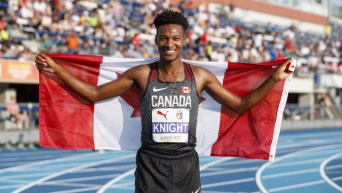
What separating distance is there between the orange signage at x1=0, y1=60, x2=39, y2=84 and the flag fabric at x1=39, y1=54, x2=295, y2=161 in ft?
37.1

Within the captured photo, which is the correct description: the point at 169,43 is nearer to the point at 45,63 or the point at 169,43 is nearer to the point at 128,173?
the point at 45,63

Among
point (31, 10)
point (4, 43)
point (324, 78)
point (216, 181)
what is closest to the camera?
point (216, 181)

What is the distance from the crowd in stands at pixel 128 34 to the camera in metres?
17.3

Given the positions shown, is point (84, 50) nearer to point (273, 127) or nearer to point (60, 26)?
point (60, 26)

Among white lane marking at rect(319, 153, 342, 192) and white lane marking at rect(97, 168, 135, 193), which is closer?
white lane marking at rect(97, 168, 135, 193)

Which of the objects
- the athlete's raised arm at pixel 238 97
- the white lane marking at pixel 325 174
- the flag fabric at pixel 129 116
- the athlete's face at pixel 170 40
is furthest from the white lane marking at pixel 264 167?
the athlete's face at pixel 170 40

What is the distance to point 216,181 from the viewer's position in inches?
397

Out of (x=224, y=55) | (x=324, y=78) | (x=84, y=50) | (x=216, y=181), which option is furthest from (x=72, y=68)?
(x=324, y=78)

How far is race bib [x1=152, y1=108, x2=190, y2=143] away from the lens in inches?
163

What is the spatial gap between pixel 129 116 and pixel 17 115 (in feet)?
35.9

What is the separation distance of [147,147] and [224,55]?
21.2 metres

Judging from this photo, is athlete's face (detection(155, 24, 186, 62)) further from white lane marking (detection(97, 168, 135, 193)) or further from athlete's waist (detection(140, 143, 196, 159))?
white lane marking (detection(97, 168, 135, 193))

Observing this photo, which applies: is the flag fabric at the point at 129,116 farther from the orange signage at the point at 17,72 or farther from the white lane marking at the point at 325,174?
the orange signage at the point at 17,72

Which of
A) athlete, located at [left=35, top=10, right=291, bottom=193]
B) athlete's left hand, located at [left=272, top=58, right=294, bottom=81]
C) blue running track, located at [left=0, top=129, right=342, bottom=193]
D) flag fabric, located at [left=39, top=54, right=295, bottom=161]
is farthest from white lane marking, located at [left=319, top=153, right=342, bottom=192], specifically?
athlete, located at [left=35, top=10, right=291, bottom=193]
